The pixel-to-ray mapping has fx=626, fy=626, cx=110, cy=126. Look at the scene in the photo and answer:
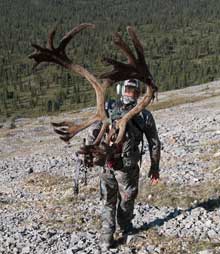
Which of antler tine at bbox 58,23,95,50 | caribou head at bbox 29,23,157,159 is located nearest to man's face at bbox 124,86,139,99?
caribou head at bbox 29,23,157,159

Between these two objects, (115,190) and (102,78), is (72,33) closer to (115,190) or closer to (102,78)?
(102,78)

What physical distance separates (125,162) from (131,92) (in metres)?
1.26

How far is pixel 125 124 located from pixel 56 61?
164cm

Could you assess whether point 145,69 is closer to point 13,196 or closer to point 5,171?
point 13,196

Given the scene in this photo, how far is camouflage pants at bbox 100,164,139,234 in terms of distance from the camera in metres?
11.3

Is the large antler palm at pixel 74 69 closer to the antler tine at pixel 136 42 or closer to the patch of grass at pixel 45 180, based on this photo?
the antler tine at pixel 136 42

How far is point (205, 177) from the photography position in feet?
53.0

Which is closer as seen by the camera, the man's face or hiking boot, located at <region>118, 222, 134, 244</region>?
the man's face

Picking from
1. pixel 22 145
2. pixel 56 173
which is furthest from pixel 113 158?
pixel 22 145

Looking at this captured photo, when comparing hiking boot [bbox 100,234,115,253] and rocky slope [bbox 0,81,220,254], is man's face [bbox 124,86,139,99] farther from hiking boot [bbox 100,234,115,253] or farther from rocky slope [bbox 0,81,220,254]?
rocky slope [bbox 0,81,220,254]

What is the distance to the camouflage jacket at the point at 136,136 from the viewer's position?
1105 cm

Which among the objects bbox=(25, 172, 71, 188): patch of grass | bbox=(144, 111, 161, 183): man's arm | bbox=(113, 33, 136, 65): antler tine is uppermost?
bbox=(113, 33, 136, 65): antler tine

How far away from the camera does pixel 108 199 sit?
11438mm

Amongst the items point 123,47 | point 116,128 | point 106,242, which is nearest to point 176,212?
point 106,242
